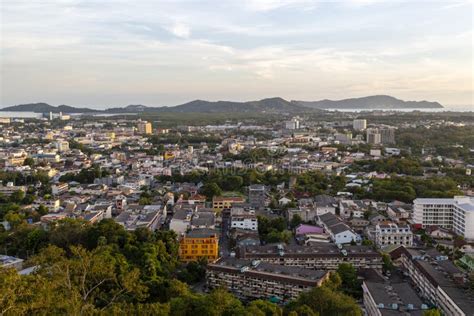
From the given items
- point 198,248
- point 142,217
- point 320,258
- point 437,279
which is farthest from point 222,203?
point 437,279

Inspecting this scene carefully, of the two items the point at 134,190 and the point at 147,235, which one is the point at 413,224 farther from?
the point at 134,190

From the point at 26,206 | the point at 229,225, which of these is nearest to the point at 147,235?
the point at 229,225

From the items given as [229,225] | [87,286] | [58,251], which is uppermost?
[58,251]

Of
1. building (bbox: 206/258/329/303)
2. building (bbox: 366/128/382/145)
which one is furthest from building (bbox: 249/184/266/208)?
building (bbox: 366/128/382/145)

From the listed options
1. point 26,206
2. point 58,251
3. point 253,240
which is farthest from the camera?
point 26,206

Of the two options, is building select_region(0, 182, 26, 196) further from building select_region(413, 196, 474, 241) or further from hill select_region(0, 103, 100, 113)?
hill select_region(0, 103, 100, 113)

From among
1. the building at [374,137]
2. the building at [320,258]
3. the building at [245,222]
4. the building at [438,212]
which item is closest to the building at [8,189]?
the building at [245,222]

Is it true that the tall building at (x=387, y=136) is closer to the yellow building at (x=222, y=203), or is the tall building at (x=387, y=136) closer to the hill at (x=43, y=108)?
the yellow building at (x=222, y=203)
